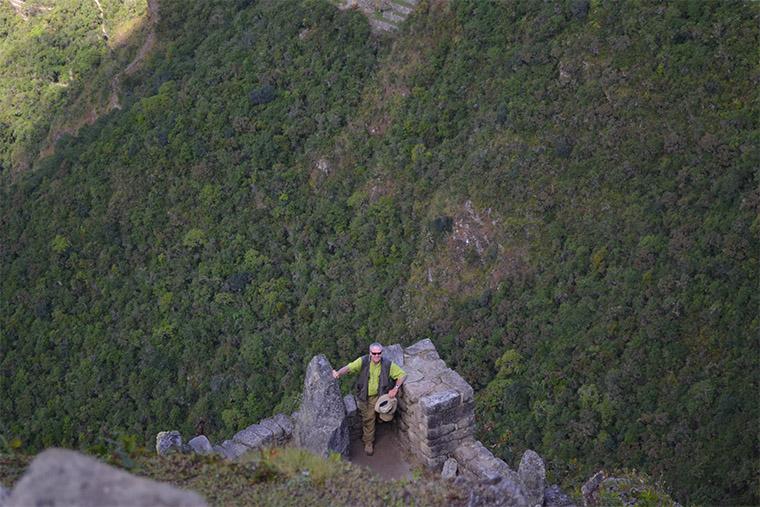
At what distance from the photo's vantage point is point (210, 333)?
1405 inches

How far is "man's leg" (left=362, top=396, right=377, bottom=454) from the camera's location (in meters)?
15.2

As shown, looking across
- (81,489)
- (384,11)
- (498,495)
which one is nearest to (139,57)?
(384,11)

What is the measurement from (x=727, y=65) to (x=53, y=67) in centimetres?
3682

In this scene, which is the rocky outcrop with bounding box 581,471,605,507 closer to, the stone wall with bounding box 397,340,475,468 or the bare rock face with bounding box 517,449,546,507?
the bare rock face with bounding box 517,449,546,507

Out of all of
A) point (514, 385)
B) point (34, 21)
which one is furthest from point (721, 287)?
point (34, 21)

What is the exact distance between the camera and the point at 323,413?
14.9m

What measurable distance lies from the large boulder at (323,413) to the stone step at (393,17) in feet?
83.5

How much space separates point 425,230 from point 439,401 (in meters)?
18.7

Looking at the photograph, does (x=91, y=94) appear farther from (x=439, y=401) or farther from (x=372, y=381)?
(x=439, y=401)

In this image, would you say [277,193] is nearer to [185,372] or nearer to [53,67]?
[185,372]

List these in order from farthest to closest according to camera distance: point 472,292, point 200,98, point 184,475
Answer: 1. point 200,98
2. point 472,292
3. point 184,475

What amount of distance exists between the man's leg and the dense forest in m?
11.9

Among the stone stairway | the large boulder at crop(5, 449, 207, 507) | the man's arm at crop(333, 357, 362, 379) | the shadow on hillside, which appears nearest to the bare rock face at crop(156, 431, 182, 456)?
the man's arm at crop(333, 357, 362, 379)

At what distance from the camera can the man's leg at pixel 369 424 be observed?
15.2m
